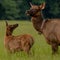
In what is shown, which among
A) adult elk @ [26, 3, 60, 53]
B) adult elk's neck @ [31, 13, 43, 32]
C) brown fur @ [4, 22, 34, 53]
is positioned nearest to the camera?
brown fur @ [4, 22, 34, 53]

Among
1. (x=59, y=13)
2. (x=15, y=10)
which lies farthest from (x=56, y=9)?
(x=15, y=10)

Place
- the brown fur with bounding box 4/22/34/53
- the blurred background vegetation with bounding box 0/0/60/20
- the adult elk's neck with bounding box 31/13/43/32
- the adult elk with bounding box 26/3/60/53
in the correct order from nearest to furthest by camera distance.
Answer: the brown fur with bounding box 4/22/34/53 → the adult elk with bounding box 26/3/60/53 → the adult elk's neck with bounding box 31/13/43/32 → the blurred background vegetation with bounding box 0/0/60/20

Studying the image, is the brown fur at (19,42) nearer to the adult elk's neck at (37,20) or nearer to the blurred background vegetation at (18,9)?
the adult elk's neck at (37,20)

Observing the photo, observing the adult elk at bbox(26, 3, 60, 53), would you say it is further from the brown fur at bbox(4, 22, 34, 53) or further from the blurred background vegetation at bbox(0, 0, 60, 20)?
the blurred background vegetation at bbox(0, 0, 60, 20)

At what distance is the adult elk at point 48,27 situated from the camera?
13.3m

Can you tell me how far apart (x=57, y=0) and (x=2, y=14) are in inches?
285

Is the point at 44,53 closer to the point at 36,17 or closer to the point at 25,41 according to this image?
the point at 25,41

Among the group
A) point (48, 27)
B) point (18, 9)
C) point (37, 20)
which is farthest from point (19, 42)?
point (18, 9)

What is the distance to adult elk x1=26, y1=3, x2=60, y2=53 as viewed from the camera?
43.6 ft

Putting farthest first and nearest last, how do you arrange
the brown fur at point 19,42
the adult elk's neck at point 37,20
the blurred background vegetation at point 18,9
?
the blurred background vegetation at point 18,9 < the adult elk's neck at point 37,20 < the brown fur at point 19,42

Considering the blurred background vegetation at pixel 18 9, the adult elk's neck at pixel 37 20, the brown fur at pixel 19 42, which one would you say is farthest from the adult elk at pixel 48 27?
the blurred background vegetation at pixel 18 9

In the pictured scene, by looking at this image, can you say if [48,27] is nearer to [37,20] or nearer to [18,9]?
[37,20]

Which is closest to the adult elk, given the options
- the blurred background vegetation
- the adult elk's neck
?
the adult elk's neck

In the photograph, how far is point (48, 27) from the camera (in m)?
13.6
